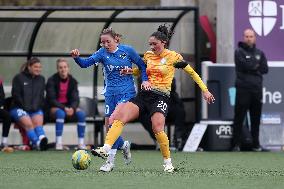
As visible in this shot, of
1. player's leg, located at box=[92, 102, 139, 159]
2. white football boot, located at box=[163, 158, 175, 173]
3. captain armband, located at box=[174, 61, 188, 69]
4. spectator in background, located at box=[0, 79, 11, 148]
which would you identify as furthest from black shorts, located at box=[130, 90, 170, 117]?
spectator in background, located at box=[0, 79, 11, 148]

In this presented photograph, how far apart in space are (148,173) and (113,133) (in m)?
0.73

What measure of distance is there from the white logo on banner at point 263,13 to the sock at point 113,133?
856 centimetres

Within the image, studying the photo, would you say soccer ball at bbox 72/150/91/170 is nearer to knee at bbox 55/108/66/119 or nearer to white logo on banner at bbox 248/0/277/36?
knee at bbox 55/108/66/119

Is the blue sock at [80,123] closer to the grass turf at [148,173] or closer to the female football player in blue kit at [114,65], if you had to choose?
the grass turf at [148,173]

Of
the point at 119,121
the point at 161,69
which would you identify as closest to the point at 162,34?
the point at 161,69

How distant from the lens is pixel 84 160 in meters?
14.1

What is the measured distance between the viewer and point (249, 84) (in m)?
21.3

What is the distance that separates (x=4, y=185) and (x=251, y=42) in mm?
9903

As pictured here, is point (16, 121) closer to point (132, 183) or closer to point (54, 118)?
point (54, 118)

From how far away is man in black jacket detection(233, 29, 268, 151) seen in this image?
69.3ft

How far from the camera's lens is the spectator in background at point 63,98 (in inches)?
845

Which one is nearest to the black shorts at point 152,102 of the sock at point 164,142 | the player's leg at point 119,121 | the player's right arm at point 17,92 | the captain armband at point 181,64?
the player's leg at point 119,121

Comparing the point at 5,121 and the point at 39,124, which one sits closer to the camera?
the point at 5,121

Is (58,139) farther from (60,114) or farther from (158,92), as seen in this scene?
(158,92)
